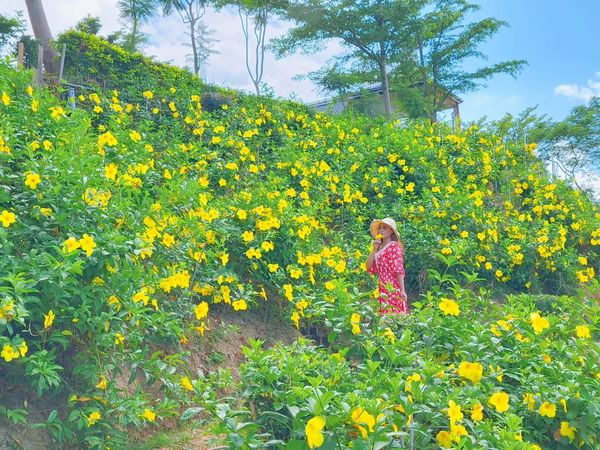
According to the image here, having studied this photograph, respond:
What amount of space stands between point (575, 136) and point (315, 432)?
2468cm

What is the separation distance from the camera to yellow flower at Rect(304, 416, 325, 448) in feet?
4.65

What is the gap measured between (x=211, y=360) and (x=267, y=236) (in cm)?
100

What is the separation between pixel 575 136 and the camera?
22.9 meters

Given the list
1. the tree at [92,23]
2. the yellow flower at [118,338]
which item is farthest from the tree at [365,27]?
the yellow flower at [118,338]

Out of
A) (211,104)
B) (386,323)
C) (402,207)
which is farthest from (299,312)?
(211,104)

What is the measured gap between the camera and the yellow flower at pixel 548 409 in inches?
75.7

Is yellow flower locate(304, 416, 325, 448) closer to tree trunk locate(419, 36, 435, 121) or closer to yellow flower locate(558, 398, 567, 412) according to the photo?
yellow flower locate(558, 398, 567, 412)

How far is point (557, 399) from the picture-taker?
197cm

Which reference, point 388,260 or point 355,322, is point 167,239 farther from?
point 388,260

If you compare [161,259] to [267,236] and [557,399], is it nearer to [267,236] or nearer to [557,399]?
[267,236]

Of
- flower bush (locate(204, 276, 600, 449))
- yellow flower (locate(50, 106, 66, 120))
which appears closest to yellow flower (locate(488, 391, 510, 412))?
flower bush (locate(204, 276, 600, 449))

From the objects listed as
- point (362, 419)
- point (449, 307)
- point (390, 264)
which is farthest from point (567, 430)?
point (390, 264)

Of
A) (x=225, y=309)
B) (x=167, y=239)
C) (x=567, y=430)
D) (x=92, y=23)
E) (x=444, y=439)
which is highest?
(x=92, y=23)

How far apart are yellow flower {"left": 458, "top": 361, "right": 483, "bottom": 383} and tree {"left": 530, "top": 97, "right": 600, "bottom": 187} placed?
21.3 m
